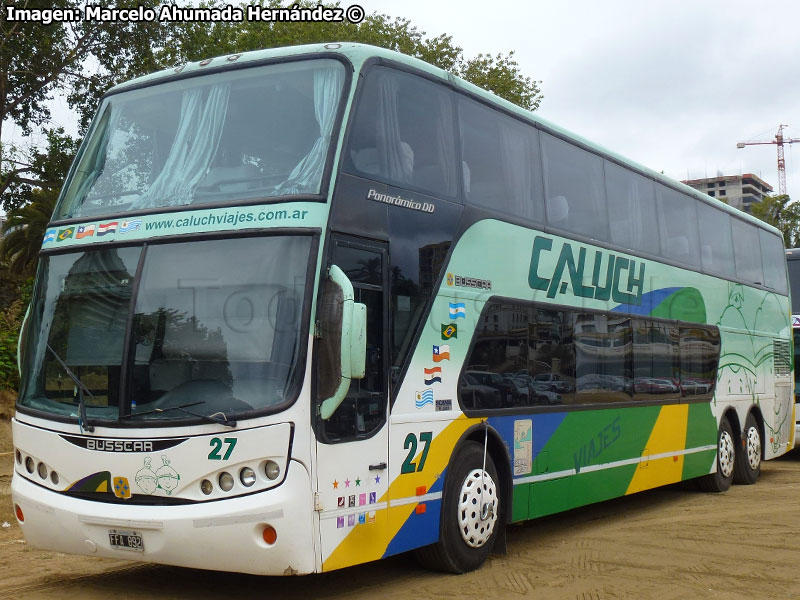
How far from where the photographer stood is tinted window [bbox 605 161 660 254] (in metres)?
11.6

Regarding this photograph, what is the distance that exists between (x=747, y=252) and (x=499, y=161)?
8383 millimetres

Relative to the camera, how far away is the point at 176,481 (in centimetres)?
659

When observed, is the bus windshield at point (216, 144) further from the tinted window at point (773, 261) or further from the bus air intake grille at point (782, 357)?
the bus air intake grille at point (782, 357)

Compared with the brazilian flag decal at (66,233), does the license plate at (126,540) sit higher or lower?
lower

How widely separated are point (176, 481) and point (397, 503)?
1.76 metres

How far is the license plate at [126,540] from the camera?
21.9 ft

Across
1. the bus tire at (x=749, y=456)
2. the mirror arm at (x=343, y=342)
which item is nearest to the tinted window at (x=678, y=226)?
the bus tire at (x=749, y=456)

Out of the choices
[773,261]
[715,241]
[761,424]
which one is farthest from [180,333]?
[773,261]

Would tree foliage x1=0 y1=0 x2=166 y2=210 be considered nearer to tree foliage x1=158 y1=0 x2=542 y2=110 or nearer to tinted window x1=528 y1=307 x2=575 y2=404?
tree foliage x1=158 y1=0 x2=542 y2=110

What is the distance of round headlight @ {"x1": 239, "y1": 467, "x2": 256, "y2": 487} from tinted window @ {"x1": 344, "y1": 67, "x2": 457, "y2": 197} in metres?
2.29

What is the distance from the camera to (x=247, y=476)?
21.3ft

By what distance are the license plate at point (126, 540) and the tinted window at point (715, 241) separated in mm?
9934

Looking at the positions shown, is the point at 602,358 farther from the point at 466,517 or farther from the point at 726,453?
the point at 726,453

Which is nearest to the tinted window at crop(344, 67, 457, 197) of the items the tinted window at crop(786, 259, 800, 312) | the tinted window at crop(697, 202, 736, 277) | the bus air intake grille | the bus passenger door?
the bus passenger door
